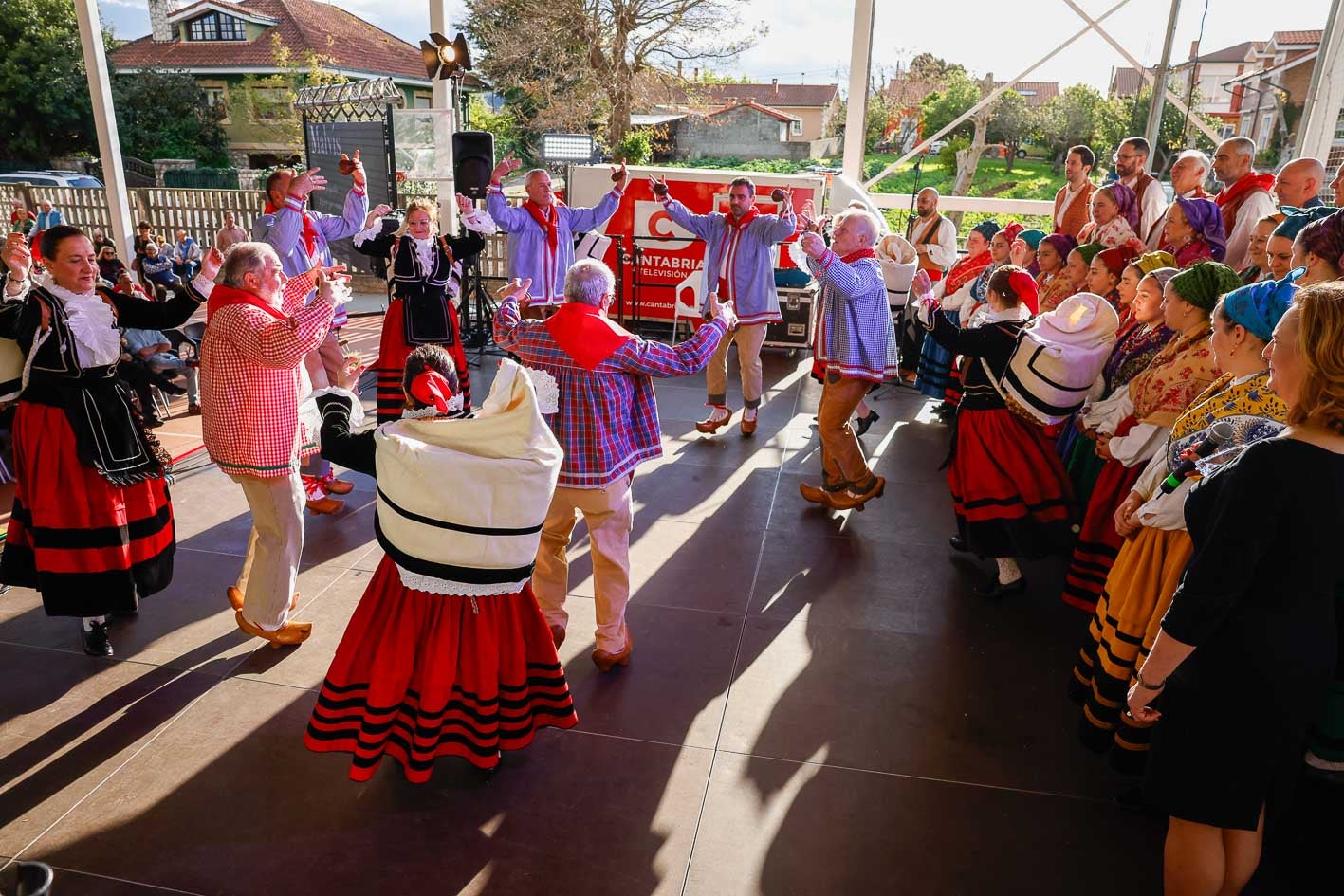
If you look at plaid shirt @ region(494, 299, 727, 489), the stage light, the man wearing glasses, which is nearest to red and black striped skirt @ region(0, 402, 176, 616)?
plaid shirt @ region(494, 299, 727, 489)

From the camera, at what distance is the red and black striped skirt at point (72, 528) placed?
3.18 meters

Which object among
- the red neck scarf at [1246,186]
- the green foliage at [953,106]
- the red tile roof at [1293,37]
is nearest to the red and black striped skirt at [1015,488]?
the red neck scarf at [1246,186]

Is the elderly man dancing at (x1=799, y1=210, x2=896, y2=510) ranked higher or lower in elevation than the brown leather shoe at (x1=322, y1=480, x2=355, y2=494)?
higher

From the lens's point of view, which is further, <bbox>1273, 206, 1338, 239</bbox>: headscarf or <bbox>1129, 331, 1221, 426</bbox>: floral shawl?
<bbox>1273, 206, 1338, 239</bbox>: headscarf

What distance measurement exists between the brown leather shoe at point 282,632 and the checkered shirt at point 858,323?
296cm

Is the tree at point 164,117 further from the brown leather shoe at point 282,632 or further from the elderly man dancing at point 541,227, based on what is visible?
the brown leather shoe at point 282,632

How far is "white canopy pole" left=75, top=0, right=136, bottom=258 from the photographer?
26.7 ft

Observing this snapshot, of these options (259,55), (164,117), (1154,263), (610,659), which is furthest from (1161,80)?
(259,55)

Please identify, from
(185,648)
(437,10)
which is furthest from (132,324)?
(437,10)

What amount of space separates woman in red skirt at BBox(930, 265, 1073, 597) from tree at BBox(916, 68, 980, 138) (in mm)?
18737

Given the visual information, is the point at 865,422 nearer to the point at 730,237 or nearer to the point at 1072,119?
the point at 730,237

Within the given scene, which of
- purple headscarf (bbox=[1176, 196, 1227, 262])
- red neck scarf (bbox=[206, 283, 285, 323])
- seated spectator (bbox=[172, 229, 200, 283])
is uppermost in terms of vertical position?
purple headscarf (bbox=[1176, 196, 1227, 262])

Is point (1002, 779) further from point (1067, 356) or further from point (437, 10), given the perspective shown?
point (437, 10)

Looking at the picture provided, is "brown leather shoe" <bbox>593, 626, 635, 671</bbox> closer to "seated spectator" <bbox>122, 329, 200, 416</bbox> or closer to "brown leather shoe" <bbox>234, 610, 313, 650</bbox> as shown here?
"brown leather shoe" <bbox>234, 610, 313, 650</bbox>
